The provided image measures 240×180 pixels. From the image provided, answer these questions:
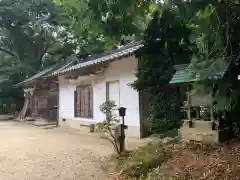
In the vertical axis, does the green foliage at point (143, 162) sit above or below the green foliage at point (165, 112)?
below

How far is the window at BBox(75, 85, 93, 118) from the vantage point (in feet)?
42.6

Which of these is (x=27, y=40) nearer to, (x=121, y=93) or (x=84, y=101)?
(x=84, y=101)

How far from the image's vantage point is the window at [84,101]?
13.0 meters

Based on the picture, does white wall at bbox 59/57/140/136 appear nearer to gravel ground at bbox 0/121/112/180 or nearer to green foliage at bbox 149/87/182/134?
green foliage at bbox 149/87/182/134

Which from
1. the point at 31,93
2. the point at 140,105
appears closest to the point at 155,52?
the point at 140,105

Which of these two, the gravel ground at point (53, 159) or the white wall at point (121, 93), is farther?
the white wall at point (121, 93)

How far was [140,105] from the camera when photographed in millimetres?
9906

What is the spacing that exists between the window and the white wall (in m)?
0.25

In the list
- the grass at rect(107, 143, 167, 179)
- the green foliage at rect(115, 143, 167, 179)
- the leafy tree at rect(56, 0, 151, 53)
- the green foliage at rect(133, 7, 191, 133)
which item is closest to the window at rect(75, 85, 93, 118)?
the green foliage at rect(133, 7, 191, 133)

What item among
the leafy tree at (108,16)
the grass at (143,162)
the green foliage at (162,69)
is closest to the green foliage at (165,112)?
the green foliage at (162,69)

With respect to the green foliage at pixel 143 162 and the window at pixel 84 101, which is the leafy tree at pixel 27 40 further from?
the green foliage at pixel 143 162

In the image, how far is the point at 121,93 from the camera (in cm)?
1081

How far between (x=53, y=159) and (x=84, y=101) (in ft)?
20.8

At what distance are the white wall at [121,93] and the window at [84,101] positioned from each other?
0.83 ft
